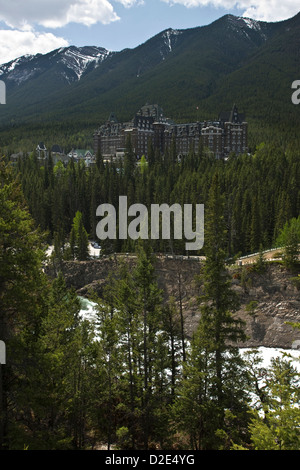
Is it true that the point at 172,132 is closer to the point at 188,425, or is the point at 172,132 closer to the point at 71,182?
the point at 71,182

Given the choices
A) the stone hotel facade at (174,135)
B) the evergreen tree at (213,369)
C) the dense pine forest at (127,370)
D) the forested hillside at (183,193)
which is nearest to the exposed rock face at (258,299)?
the dense pine forest at (127,370)

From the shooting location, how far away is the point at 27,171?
117750 millimetres

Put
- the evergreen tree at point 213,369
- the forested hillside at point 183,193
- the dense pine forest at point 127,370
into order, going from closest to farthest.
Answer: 1. the dense pine forest at point 127,370
2. the evergreen tree at point 213,369
3. the forested hillside at point 183,193

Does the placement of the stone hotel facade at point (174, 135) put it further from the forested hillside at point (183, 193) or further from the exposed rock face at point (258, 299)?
the exposed rock face at point (258, 299)

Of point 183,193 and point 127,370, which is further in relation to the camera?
point 183,193

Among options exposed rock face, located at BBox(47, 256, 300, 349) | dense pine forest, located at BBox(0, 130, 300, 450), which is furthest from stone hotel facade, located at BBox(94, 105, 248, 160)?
dense pine forest, located at BBox(0, 130, 300, 450)

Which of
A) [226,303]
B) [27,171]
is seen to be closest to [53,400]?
[226,303]

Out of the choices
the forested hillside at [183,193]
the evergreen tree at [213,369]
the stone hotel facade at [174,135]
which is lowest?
the evergreen tree at [213,369]

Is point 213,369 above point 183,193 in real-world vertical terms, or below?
below

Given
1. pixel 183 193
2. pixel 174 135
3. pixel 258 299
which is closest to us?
pixel 258 299

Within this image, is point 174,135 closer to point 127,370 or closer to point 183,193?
point 183,193

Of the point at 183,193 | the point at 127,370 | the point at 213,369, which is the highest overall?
the point at 183,193

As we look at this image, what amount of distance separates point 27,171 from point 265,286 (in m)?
96.8

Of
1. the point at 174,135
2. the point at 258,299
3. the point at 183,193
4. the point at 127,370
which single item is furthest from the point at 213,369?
the point at 174,135
